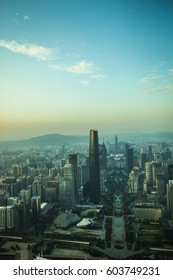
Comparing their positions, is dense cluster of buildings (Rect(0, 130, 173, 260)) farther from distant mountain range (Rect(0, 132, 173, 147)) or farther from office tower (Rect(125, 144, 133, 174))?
distant mountain range (Rect(0, 132, 173, 147))

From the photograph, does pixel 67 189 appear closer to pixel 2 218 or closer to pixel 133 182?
pixel 133 182

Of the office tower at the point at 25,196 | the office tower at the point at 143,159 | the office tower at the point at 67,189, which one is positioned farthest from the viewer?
the office tower at the point at 143,159

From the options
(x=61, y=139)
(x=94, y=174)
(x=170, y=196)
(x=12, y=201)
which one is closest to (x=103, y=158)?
(x=94, y=174)

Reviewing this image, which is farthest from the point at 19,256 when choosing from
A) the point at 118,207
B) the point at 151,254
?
the point at 118,207

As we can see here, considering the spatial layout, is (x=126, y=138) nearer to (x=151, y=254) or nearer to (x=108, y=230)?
(x=108, y=230)

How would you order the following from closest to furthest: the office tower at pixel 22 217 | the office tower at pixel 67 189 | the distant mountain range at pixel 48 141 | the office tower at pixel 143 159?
the distant mountain range at pixel 48 141
the office tower at pixel 22 217
the office tower at pixel 67 189
the office tower at pixel 143 159

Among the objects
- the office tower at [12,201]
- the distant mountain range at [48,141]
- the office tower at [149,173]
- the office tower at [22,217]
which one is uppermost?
the distant mountain range at [48,141]

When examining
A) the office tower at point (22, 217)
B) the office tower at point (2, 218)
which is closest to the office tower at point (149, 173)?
the office tower at point (22, 217)

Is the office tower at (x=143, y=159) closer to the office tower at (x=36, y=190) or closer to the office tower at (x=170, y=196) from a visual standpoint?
the office tower at (x=170, y=196)

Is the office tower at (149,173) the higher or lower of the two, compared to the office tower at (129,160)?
lower
